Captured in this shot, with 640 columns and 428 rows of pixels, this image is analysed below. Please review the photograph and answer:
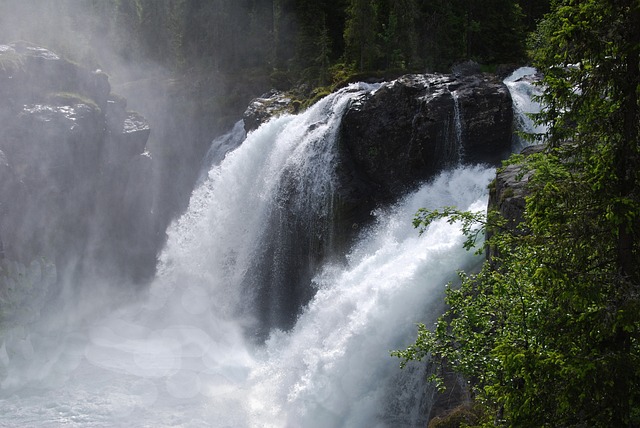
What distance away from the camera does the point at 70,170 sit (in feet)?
91.3

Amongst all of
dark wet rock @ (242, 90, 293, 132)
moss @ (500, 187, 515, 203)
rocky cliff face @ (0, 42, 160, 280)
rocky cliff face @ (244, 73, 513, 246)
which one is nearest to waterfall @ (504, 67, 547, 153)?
rocky cliff face @ (244, 73, 513, 246)

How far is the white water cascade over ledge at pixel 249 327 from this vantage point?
52.9ft

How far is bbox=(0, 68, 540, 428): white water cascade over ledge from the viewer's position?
635 inches

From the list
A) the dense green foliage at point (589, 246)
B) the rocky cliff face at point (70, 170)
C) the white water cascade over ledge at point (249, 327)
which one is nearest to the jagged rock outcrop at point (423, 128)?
the white water cascade over ledge at point (249, 327)

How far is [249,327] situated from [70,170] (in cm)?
1172

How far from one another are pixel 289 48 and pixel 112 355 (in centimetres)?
3566

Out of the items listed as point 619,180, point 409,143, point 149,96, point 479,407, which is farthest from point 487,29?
point 619,180

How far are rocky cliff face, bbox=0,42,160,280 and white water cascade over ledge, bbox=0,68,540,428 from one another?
8.42 feet

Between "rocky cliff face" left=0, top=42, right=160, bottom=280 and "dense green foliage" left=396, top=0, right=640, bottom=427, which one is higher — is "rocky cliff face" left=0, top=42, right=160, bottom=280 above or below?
below

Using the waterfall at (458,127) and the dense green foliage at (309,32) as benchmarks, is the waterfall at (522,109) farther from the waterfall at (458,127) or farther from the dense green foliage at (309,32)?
the dense green foliage at (309,32)

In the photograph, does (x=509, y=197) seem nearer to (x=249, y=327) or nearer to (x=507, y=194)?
(x=507, y=194)

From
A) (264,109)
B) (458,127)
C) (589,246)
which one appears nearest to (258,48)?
(264,109)

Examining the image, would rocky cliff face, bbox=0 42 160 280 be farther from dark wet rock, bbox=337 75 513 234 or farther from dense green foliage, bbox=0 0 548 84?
dark wet rock, bbox=337 75 513 234

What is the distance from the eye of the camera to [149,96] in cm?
5147
